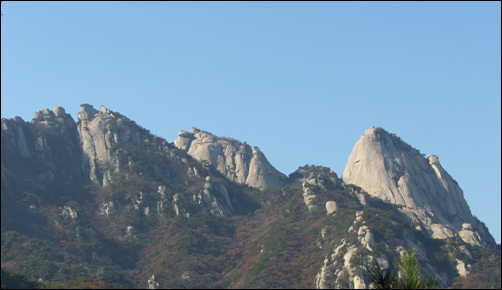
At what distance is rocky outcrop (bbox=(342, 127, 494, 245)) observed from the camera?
127 metres

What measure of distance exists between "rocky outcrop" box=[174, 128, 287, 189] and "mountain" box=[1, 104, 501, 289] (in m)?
0.28

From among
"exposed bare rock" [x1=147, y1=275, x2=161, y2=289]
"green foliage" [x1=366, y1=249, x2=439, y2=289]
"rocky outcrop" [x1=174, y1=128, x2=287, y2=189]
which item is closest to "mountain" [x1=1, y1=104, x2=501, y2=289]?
"exposed bare rock" [x1=147, y1=275, x2=161, y2=289]

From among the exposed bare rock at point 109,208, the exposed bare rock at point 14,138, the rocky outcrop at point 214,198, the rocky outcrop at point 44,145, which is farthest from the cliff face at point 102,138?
the rocky outcrop at point 214,198

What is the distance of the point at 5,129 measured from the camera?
403 feet

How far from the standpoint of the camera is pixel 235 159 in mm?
147125

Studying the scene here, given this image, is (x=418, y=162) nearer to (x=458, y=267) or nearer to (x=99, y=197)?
(x=458, y=267)

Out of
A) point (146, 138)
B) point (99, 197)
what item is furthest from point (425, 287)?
point (146, 138)

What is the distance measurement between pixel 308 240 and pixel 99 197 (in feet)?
119

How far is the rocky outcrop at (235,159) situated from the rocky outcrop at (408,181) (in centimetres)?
1545

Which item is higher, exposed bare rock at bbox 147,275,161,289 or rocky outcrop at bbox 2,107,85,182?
rocky outcrop at bbox 2,107,85,182

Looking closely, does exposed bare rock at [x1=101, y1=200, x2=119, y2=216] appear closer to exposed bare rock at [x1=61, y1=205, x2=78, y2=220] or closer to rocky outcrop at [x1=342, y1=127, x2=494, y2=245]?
exposed bare rock at [x1=61, y1=205, x2=78, y2=220]

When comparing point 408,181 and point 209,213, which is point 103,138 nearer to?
point 209,213

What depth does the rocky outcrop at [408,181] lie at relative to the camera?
416 feet

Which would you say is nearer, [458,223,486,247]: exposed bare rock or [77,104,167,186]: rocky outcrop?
[458,223,486,247]: exposed bare rock
